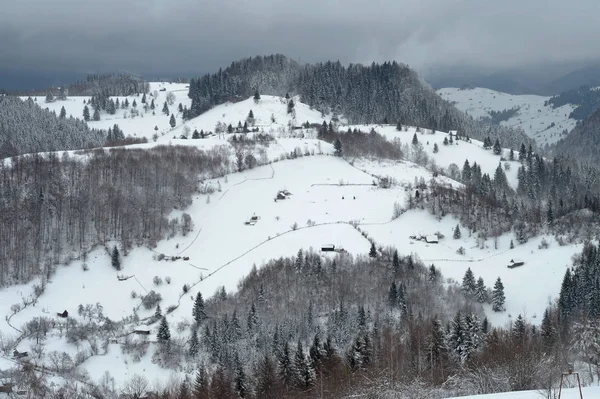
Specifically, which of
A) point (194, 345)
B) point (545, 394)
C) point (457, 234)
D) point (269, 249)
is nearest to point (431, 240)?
point (457, 234)

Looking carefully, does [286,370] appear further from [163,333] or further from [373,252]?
[373,252]

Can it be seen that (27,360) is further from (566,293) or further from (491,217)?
(491,217)

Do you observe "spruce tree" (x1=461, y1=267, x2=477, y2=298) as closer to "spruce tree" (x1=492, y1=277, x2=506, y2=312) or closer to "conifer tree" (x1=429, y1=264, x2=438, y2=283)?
"spruce tree" (x1=492, y1=277, x2=506, y2=312)

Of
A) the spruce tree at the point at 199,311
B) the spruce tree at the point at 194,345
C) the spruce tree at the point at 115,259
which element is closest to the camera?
the spruce tree at the point at 194,345

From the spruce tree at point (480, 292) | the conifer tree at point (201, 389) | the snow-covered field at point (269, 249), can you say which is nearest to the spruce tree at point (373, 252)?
the snow-covered field at point (269, 249)

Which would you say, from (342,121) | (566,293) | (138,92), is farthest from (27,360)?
(138,92)

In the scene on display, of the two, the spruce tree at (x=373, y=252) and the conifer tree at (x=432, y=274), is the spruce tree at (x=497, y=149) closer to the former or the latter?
the conifer tree at (x=432, y=274)

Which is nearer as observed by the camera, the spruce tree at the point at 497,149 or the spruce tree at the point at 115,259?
the spruce tree at the point at 115,259
